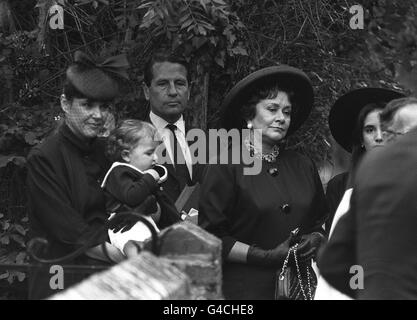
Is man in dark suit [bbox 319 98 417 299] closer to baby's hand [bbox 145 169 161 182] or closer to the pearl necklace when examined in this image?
baby's hand [bbox 145 169 161 182]

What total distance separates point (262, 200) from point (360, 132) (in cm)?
106

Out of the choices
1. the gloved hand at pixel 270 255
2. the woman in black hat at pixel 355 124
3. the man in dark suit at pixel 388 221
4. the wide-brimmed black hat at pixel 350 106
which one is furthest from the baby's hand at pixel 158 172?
the man in dark suit at pixel 388 221

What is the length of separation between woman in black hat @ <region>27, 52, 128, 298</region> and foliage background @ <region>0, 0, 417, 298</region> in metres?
1.00

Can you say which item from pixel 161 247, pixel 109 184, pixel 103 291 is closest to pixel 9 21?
pixel 109 184

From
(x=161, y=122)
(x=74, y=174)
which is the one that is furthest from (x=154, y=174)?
(x=161, y=122)

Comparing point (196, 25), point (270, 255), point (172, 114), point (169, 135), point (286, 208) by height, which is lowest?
point (270, 255)

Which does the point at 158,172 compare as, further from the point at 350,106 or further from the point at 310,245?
the point at 350,106

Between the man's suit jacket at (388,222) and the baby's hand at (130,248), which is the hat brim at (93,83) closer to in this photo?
the baby's hand at (130,248)

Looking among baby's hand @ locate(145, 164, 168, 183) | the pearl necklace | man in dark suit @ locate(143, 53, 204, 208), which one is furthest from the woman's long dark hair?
baby's hand @ locate(145, 164, 168, 183)

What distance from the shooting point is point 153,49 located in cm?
741

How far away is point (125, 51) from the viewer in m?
7.49

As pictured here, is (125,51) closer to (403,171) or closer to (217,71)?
(217,71)

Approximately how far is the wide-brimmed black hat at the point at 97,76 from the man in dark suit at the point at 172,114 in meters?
0.45

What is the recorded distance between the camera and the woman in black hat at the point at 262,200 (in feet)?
18.9
